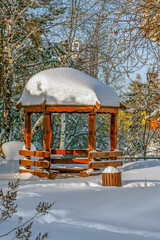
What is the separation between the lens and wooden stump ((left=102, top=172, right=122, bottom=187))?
6.99 meters

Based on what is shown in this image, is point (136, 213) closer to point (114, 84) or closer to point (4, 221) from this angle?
point (4, 221)

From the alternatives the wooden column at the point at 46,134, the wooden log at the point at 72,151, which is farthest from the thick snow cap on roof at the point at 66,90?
the wooden log at the point at 72,151

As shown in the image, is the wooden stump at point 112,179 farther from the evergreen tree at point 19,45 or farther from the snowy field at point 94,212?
the evergreen tree at point 19,45

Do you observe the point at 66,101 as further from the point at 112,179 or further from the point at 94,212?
the point at 94,212

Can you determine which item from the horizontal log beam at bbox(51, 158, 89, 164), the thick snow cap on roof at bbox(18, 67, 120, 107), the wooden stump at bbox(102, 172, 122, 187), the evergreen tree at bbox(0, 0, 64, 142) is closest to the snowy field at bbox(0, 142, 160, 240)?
the wooden stump at bbox(102, 172, 122, 187)

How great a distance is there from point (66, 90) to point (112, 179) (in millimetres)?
3450

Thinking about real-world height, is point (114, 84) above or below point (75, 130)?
above

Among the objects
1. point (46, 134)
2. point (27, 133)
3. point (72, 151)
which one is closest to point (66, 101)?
point (46, 134)

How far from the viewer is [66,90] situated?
9602 millimetres

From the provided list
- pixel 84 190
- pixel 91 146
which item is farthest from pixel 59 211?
pixel 91 146

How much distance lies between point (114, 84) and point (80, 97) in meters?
12.9

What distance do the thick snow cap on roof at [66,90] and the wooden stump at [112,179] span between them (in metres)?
2.92

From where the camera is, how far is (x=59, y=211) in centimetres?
486

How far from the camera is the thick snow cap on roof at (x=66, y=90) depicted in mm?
9562
